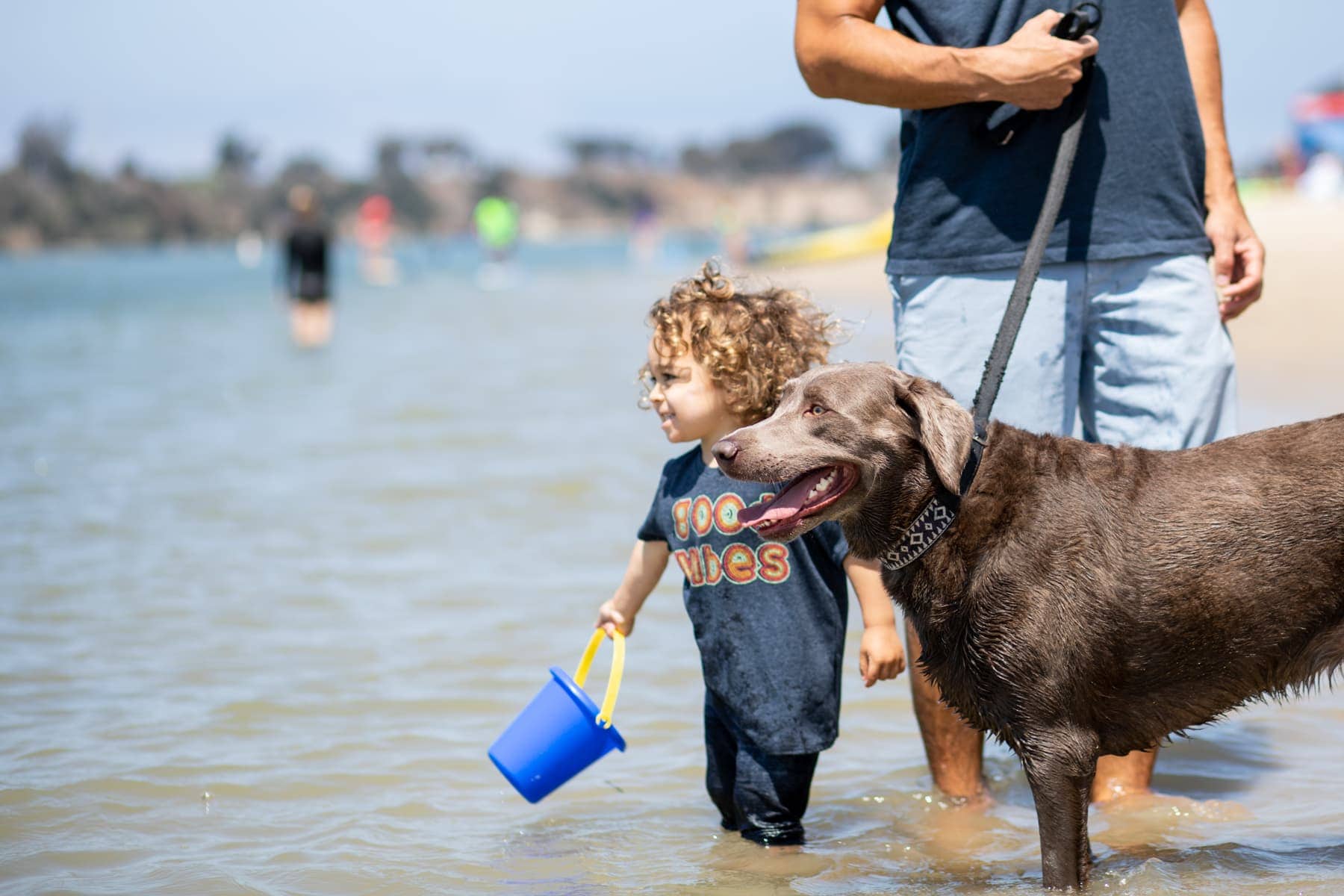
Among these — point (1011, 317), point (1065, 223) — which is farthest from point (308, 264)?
point (1011, 317)

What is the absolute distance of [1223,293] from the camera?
4398 mm

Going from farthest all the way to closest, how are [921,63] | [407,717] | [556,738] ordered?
[407,717]
[556,738]
[921,63]

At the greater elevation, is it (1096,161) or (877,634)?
(1096,161)

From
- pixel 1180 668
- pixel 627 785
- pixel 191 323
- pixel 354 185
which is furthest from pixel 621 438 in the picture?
pixel 354 185

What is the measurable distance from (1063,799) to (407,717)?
3241 mm

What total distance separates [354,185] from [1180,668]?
586ft

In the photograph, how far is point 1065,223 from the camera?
4.11 meters

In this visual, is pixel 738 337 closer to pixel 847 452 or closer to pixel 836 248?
pixel 847 452

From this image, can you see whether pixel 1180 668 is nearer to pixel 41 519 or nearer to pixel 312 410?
pixel 41 519

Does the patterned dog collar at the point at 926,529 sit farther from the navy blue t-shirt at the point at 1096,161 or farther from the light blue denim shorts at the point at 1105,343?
the navy blue t-shirt at the point at 1096,161

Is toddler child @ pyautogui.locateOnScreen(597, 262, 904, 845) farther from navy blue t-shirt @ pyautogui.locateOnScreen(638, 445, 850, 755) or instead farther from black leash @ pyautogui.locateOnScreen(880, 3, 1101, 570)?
black leash @ pyautogui.locateOnScreen(880, 3, 1101, 570)

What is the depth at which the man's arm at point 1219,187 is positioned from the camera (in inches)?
172

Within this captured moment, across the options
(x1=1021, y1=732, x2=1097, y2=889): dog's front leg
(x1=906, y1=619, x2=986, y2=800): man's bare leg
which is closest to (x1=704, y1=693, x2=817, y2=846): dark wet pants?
(x1=906, y1=619, x2=986, y2=800): man's bare leg

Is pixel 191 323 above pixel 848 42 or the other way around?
the other way around
